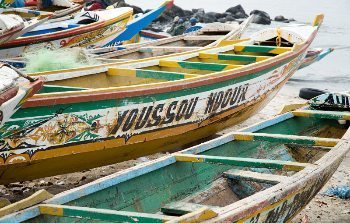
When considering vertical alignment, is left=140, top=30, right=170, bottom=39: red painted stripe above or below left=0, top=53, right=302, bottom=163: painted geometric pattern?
below


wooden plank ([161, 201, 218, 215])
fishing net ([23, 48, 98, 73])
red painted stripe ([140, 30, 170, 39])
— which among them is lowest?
red painted stripe ([140, 30, 170, 39])

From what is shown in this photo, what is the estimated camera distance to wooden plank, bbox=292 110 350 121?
7493 millimetres

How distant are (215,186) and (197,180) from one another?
0.20 meters

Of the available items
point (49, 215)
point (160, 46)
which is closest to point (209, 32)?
point (160, 46)

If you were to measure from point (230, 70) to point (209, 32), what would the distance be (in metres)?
3.93

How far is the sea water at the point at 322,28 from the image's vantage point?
16062 millimetres

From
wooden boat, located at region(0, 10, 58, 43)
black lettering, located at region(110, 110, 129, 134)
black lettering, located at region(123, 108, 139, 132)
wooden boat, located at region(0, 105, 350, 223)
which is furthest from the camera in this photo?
wooden boat, located at region(0, 10, 58, 43)

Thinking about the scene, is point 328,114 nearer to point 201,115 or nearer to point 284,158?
point 284,158

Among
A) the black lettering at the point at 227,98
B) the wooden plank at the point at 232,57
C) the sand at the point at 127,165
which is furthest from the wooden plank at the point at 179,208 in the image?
the wooden plank at the point at 232,57

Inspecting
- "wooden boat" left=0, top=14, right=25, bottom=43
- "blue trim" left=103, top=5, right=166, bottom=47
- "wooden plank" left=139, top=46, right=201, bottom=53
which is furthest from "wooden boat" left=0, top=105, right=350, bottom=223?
"blue trim" left=103, top=5, right=166, bottom=47

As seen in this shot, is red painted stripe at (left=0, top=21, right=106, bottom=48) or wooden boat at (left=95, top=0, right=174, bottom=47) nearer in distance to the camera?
red painted stripe at (left=0, top=21, right=106, bottom=48)

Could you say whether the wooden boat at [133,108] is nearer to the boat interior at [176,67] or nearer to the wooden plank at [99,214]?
the boat interior at [176,67]

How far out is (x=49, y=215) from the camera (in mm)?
4867

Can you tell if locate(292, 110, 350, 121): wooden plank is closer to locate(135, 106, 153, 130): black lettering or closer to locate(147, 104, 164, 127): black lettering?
locate(147, 104, 164, 127): black lettering
